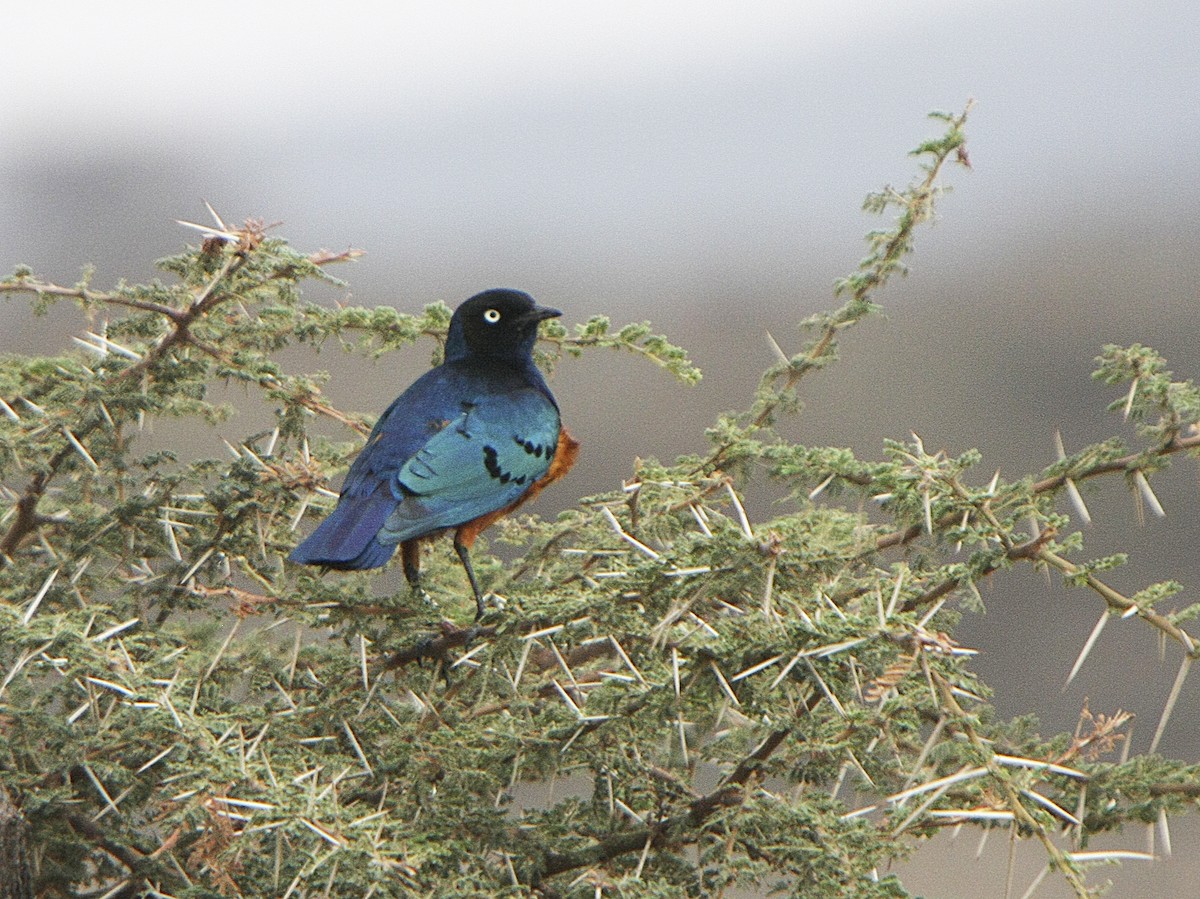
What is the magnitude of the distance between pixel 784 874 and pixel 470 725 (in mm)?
797

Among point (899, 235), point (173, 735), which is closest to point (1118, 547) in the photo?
point (899, 235)

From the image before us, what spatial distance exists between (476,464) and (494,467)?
0.20 ft

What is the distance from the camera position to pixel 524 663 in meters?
2.94

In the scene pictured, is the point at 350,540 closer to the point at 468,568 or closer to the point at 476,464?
the point at 468,568

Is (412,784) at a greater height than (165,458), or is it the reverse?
A: (165,458)

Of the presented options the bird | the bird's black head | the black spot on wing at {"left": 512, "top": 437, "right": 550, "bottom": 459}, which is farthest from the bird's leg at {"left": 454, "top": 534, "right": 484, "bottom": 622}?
the bird's black head

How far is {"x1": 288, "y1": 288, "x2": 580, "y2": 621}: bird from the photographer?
12.6 feet

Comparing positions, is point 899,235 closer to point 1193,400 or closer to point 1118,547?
point 1193,400

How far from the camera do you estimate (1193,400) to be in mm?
2838

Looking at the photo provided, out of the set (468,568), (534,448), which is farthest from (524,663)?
(534,448)

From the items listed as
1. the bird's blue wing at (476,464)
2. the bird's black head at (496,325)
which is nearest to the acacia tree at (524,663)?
the bird's blue wing at (476,464)

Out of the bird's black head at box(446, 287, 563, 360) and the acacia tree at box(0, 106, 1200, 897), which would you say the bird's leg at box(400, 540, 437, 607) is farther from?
the bird's black head at box(446, 287, 563, 360)

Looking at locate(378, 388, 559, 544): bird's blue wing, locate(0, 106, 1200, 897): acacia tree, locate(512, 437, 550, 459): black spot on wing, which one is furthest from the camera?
locate(512, 437, 550, 459): black spot on wing

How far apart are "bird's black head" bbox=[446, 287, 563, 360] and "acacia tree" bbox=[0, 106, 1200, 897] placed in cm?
126
